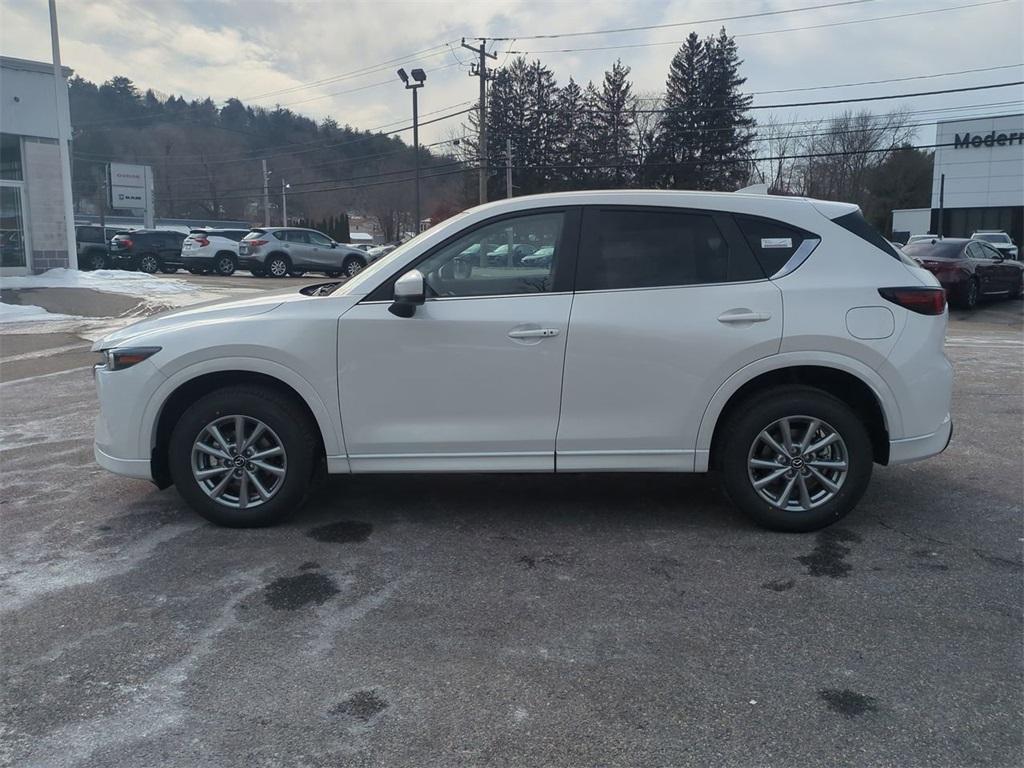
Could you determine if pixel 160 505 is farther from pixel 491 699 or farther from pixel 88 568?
pixel 491 699

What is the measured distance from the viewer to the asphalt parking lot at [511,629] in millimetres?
2734

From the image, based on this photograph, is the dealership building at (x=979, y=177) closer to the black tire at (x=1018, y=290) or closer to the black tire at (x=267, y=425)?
the black tire at (x=1018, y=290)

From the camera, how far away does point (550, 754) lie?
2.64m

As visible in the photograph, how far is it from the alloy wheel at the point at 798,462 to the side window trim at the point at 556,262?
52.9 inches

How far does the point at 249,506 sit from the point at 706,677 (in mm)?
2650

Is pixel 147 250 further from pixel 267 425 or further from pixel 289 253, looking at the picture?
pixel 267 425

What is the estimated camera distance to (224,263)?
96.3 feet

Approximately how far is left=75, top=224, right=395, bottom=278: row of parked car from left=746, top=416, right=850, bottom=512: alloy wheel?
2423 cm

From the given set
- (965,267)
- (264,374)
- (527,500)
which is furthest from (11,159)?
(965,267)

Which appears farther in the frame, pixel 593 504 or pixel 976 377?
pixel 976 377

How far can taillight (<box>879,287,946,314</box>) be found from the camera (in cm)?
441

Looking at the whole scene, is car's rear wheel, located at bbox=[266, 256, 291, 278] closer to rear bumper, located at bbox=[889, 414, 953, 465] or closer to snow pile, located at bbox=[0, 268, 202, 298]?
snow pile, located at bbox=[0, 268, 202, 298]

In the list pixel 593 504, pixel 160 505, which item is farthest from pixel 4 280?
pixel 593 504

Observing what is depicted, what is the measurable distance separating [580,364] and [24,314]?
15423 millimetres
